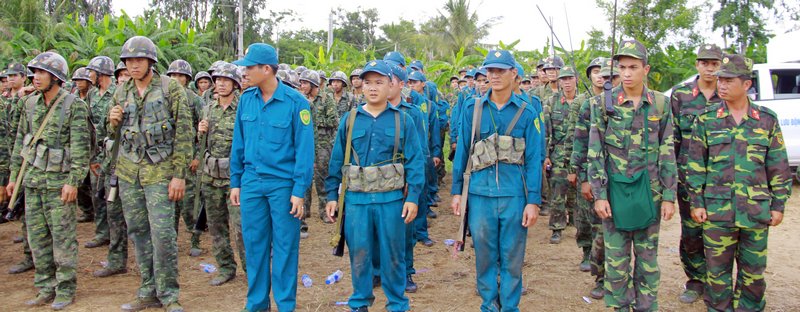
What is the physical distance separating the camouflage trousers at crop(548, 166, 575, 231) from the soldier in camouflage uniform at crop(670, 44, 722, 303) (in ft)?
6.19

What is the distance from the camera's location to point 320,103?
347 inches

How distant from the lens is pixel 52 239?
507cm

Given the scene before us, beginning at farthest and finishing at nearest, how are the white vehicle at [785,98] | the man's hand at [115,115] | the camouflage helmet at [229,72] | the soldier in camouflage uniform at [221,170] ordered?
the white vehicle at [785,98], the camouflage helmet at [229,72], the soldier in camouflage uniform at [221,170], the man's hand at [115,115]

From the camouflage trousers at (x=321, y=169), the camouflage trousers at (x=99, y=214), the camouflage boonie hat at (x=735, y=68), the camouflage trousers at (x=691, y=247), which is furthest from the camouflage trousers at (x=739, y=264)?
the camouflage trousers at (x=99, y=214)

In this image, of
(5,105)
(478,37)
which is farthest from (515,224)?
(478,37)

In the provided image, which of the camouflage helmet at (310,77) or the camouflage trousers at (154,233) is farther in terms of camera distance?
the camouflage helmet at (310,77)

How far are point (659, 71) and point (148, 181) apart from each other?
1798 cm

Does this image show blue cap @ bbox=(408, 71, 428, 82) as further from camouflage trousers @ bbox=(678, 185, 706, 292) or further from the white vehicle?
camouflage trousers @ bbox=(678, 185, 706, 292)

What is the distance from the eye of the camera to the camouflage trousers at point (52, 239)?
16.1ft

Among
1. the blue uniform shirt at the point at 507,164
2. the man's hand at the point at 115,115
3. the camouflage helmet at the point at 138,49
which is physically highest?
the camouflage helmet at the point at 138,49

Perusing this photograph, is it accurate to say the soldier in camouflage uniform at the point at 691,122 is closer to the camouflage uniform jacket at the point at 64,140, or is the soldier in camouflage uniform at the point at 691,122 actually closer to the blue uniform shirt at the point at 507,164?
the blue uniform shirt at the point at 507,164

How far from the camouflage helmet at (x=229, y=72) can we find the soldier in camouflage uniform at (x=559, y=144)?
11.7ft

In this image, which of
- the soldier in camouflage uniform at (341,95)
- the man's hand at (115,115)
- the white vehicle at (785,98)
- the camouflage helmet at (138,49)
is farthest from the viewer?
the white vehicle at (785,98)

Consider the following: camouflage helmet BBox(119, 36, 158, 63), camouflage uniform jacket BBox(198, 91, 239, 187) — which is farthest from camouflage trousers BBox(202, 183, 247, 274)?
camouflage helmet BBox(119, 36, 158, 63)
